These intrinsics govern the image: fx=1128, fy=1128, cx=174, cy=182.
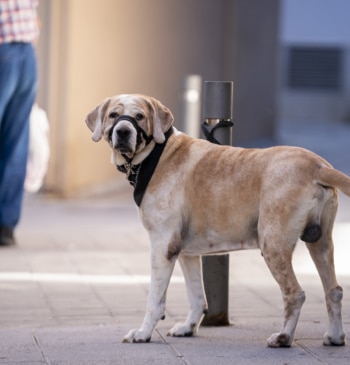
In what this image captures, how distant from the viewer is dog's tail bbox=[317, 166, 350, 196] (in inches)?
210

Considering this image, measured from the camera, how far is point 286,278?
5.45m

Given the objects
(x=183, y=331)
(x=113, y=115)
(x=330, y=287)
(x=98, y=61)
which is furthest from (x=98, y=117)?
(x=98, y=61)

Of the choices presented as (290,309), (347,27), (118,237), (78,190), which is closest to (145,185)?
(290,309)

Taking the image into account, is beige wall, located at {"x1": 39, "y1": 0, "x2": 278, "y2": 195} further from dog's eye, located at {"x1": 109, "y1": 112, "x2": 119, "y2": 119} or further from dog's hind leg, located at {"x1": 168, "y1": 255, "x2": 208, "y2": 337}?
dog's eye, located at {"x1": 109, "y1": 112, "x2": 119, "y2": 119}

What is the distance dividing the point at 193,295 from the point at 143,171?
2.41 feet

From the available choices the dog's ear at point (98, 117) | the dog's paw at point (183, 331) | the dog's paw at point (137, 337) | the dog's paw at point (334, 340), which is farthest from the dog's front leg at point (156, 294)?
the dog's paw at point (334, 340)

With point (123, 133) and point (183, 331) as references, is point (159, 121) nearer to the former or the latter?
point (123, 133)

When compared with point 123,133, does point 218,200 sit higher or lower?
lower

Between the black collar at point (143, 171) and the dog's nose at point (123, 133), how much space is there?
9.9 inches

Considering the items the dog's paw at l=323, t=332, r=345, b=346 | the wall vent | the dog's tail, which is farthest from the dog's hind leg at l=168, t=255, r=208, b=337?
the wall vent

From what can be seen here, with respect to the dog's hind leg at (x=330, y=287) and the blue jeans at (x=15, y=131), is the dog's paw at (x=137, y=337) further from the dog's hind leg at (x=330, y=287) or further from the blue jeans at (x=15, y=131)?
the blue jeans at (x=15, y=131)

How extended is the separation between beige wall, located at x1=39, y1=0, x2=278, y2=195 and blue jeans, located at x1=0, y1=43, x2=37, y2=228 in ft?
10.3

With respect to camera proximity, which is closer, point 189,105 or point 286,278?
point 286,278

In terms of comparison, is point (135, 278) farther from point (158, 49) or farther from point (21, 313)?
point (158, 49)
